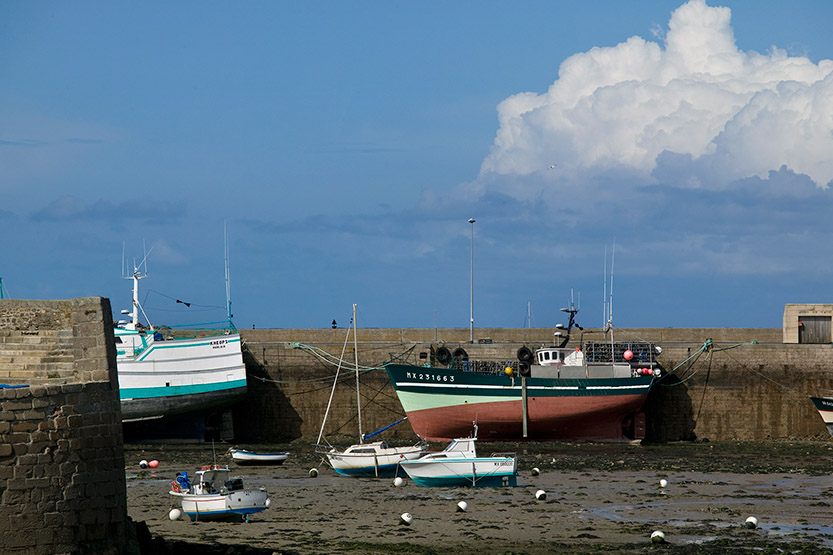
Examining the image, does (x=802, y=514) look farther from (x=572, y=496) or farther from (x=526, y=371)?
(x=526, y=371)

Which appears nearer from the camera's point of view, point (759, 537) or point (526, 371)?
point (759, 537)

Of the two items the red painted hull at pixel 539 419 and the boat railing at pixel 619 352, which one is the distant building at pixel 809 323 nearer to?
the boat railing at pixel 619 352

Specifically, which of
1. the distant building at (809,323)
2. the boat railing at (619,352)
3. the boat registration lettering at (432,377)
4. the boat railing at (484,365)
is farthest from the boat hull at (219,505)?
the distant building at (809,323)

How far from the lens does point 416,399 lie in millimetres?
37406

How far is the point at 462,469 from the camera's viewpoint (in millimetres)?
26703

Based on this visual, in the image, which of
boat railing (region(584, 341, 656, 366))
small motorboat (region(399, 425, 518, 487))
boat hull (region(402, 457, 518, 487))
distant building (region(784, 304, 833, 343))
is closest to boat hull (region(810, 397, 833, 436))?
distant building (region(784, 304, 833, 343))

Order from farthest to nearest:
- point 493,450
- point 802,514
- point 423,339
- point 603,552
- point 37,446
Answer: point 423,339
point 493,450
point 802,514
point 603,552
point 37,446

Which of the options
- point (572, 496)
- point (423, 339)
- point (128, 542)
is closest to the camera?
point (128, 542)

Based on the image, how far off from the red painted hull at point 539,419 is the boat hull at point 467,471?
10.4m

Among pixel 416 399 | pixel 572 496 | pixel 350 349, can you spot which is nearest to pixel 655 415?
pixel 416 399

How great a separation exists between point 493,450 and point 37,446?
936 inches

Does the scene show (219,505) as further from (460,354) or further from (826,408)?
(826,408)

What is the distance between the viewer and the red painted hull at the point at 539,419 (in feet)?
122

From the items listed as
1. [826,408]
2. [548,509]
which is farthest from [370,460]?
[826,408]
